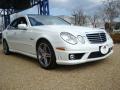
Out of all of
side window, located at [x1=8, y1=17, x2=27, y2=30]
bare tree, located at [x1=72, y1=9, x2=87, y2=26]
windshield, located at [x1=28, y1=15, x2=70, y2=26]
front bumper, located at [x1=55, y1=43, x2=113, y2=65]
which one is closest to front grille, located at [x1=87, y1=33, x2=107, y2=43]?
front bumper, located at [x1=55, y1=43, x2=113, y2=65]

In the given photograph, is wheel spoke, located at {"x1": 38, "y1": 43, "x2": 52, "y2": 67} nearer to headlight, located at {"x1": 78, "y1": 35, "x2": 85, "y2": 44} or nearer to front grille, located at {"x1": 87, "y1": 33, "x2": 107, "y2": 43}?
headlight, located at {"x1": 78, "y1": 35, "x2": 85, "y2": 44}

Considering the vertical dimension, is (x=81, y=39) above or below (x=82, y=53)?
above

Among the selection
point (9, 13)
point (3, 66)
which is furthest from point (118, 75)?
point (9, 13)

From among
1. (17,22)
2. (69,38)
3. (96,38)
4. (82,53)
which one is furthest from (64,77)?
(17,22)

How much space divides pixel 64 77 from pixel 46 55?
91cm

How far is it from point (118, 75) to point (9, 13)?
22940 mm

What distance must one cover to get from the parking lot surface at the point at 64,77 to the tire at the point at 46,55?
0.14 metres

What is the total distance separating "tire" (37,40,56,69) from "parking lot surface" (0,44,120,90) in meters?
0.14

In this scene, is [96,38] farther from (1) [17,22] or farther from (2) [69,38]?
(1) [17,22]

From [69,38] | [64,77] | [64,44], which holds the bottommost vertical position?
[64,77]

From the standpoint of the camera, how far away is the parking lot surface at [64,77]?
3.67 m

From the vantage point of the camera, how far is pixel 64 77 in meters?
4.23

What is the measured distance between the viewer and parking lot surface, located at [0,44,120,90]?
367 centimetres

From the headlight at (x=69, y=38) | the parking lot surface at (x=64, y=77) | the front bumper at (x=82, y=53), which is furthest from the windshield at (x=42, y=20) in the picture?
the front bumper at (x=82, y=53)
